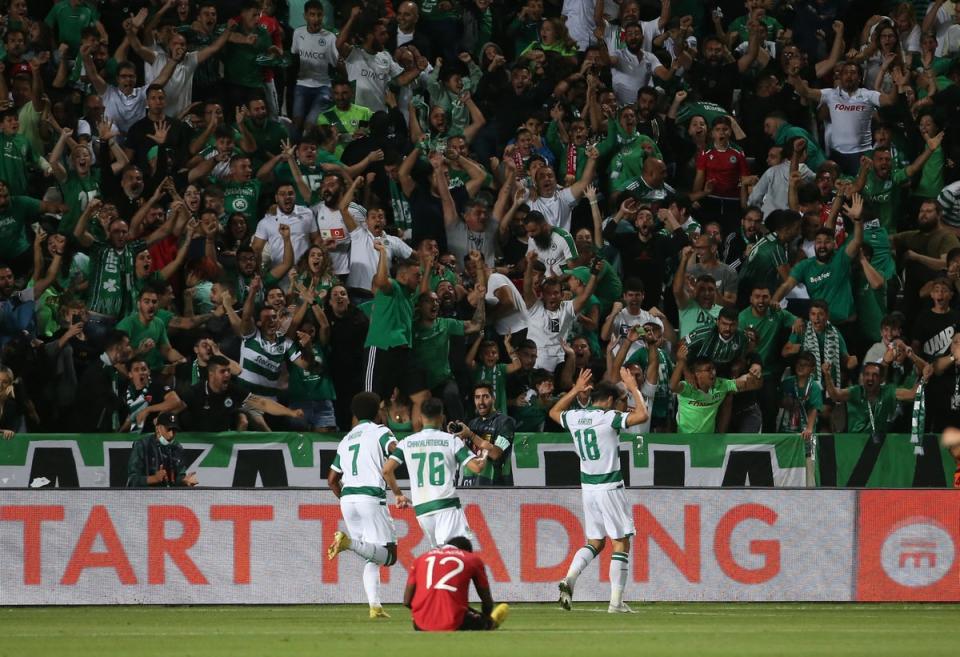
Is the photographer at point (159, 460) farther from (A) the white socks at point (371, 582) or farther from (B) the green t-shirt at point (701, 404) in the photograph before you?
(B) the green t-shirt at point (701, 404)

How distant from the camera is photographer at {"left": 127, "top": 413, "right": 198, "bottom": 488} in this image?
1551 centimetres

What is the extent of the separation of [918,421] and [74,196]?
31.9 ft

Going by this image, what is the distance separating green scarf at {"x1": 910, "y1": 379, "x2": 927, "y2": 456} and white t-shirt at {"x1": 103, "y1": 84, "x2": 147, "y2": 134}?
9769 mm

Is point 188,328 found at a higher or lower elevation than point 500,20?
lower

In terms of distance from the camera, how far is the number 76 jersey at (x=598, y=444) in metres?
13.7

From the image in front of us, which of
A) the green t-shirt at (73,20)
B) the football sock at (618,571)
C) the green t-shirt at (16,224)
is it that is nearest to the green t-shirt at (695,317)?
the football sock at (618,571)

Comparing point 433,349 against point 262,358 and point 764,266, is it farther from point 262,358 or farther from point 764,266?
point 764,266

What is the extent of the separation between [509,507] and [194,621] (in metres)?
3.51

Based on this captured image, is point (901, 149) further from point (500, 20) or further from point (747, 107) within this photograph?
point (500, 20)

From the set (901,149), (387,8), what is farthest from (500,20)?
(901,149)

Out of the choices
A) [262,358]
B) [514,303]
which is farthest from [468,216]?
[262,358]

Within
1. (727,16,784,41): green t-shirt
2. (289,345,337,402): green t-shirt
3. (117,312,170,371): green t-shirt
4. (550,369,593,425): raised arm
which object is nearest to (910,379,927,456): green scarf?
(550,369,593,425): raised arm

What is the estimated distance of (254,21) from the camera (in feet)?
66.9

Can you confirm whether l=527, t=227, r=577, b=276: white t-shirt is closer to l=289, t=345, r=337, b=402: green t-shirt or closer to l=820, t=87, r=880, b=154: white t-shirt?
l=289, t=345, r=337, b=402: green t-shirt
